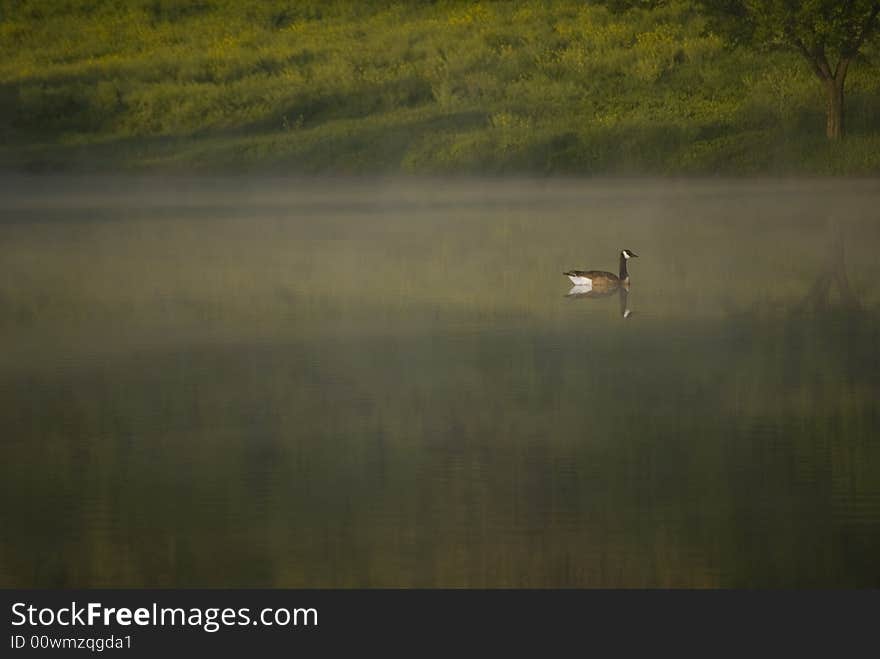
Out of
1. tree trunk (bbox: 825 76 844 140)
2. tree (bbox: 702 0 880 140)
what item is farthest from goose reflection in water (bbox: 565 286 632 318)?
tree trunk (bbox: 825 76 844 140)

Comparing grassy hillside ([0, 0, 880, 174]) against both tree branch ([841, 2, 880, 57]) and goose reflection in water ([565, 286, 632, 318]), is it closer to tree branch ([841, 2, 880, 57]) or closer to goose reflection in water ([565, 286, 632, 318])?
tree branch ([841, 2, 880, 57])

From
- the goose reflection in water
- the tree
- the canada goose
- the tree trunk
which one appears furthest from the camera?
the tree trunk

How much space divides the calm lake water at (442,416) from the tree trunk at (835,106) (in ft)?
50.2

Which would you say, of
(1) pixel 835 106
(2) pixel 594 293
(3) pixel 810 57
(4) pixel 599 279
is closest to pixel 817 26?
(3) pixel 810 57

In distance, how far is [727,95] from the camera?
41.1 meters

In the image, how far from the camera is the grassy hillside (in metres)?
38.3

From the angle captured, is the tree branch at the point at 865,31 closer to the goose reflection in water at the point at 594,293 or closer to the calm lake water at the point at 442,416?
the calm lake water at the point at 442,416

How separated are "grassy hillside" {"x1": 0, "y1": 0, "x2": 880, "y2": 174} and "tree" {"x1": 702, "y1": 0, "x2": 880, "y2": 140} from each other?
0.96 m

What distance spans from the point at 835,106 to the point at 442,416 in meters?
28.0

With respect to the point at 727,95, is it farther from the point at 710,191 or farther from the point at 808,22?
the point at 710,191

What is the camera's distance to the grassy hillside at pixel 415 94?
126 ft

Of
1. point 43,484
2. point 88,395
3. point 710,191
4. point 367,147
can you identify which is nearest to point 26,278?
point 88,395

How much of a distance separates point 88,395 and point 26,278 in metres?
8.15

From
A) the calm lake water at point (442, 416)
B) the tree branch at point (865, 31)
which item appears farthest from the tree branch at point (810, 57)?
the calm lake water at point (442, 416)
